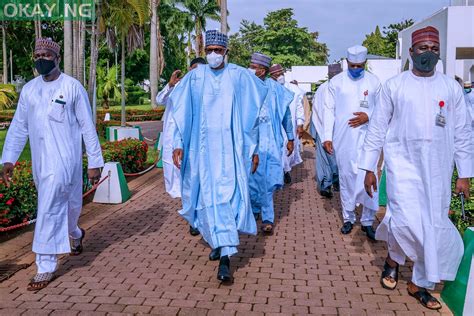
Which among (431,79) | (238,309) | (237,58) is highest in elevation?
(237,58)

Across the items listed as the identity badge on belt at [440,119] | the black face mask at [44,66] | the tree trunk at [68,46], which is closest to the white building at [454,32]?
the tree trunk at [68,46]

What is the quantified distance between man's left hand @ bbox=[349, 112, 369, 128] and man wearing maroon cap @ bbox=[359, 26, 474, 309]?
6.52 ft

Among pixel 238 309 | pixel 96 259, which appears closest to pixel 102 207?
pixel 96 259

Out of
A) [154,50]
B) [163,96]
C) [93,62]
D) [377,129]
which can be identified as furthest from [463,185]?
[154,50]

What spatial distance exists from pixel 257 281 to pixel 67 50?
8.65 metres

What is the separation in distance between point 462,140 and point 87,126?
3.18 meters

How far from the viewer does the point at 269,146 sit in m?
7.34

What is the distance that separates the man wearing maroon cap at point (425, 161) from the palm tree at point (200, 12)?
42.1m

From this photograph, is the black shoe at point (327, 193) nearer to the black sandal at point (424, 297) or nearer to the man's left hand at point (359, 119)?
the man's left hand at point (359, 119)

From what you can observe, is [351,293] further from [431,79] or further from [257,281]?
[431,79]

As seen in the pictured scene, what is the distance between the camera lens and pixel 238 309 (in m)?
4.43

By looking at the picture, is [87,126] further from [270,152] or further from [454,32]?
[454,32]

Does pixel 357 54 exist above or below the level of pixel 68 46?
below

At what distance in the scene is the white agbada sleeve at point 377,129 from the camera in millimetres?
4664
